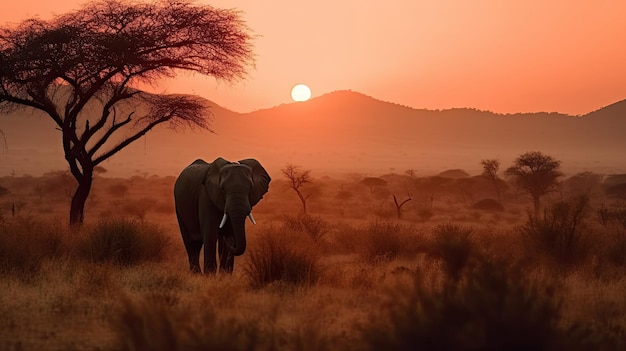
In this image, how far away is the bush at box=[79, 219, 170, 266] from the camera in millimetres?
13531

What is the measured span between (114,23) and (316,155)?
156174 millimetres

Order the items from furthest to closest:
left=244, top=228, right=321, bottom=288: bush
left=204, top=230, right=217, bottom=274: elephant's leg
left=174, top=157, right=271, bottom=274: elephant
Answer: left=204, top=230, right=217, bottom=274: elephant's leg
left=174, top=157, right=271, bottom=274: elephant
left=244, top=228, right=321, bottom=288: bush

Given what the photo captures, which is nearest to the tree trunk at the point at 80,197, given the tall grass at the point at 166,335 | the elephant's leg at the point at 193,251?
the elephant's leg at the point at 193,251

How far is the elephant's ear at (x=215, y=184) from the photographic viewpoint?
12.3 meters

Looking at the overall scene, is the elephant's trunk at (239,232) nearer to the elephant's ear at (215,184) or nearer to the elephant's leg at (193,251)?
the elephant's ear at (215,184)

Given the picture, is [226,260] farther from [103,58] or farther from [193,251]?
[103,58]

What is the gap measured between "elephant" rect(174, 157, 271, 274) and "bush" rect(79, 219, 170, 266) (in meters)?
1.22

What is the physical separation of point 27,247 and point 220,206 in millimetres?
3717

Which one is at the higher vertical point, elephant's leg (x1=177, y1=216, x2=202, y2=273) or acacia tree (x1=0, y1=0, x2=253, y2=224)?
acacia tree (x1=0, y1=0, x2=253, y2=224)

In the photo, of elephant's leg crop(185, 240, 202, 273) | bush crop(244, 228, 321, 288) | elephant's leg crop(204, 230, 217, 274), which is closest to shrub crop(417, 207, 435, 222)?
elephant's leg crop(185, 240, 202, 273)

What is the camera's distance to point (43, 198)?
43.7 metres

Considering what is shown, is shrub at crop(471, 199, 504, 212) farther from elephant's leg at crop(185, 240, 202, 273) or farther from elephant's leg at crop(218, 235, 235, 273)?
elephant's leg at crop(218, 235, 235, 273)

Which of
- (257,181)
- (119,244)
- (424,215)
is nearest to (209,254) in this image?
(257,181)

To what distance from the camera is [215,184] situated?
12.5 meters
